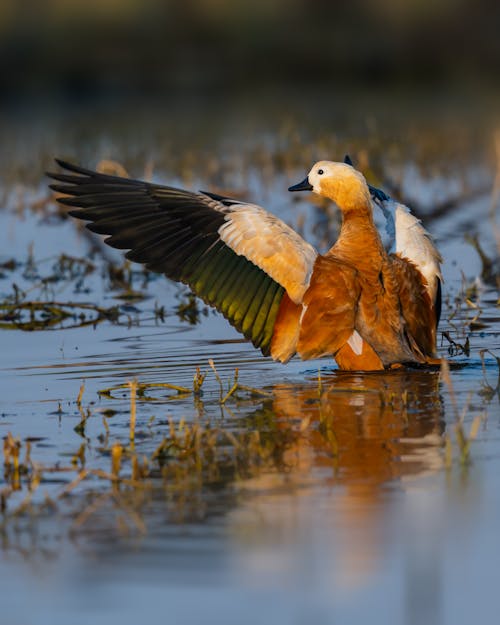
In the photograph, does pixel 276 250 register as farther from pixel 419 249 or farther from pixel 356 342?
pixel 419 249

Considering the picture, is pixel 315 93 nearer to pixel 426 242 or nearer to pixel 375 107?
pixel 375 107

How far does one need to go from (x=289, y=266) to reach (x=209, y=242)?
18.2 inches

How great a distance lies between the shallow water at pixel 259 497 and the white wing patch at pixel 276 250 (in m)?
→ 0.46

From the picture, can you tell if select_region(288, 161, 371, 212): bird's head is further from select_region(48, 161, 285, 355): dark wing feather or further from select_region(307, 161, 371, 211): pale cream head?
select_region(48, 161, 285, 355): dark wing feather

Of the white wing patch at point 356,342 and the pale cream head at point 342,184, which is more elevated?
the pale cream head at point 342,184

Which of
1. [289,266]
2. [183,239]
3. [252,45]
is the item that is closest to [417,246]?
[289,266]

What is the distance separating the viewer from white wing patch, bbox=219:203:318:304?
6.88m

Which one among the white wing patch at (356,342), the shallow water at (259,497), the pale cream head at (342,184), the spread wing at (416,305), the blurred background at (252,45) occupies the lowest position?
the shallow water at (259,497)

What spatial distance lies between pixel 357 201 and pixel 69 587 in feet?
11.7

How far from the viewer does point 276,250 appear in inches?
271

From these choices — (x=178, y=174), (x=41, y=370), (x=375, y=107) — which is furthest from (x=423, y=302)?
(x=375, y=107)

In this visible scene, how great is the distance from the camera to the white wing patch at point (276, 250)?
6879 millimetres

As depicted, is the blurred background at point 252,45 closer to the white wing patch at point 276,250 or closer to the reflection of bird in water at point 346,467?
the white wing patch at point 276,250

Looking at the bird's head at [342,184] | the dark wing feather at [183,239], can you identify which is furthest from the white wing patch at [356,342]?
the bird's head at [342,184]
